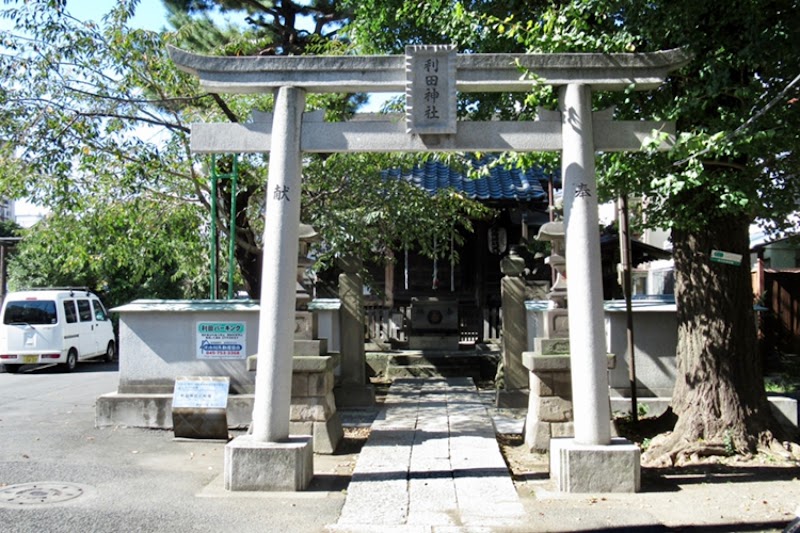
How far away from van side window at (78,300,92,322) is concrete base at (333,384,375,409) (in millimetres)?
12471

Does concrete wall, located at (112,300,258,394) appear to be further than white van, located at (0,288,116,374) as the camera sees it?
No

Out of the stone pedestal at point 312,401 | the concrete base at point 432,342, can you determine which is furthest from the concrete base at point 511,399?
the concrete base at point 432,342

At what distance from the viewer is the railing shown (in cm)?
1728

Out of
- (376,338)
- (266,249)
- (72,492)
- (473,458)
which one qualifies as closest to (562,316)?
(473,458)

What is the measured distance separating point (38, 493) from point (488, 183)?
12555mm

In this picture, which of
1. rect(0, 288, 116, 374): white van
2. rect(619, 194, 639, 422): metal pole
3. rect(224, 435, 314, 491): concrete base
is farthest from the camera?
rect(0, 288, 116, 374): white van

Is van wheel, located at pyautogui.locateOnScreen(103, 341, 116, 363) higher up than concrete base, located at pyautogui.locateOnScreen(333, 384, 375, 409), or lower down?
higher up

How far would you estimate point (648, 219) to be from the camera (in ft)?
28.1

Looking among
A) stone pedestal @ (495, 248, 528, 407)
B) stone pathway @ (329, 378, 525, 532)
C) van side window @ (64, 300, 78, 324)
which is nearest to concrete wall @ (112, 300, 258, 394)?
stone pathway @ (329, 378, 525, 532)

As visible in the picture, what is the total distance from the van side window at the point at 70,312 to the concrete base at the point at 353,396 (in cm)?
1175

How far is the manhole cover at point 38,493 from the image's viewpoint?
6.72 m

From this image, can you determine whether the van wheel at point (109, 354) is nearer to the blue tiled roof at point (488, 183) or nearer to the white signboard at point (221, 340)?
the blue tiled roof at point (488, 183)

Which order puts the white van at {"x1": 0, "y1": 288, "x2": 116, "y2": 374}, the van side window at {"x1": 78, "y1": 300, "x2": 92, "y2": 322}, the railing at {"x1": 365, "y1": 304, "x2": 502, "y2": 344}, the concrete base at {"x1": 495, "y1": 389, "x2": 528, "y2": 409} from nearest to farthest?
the concrete base at {"x1": 495, "y1": 389, "x2": 528, "y2": 409} < the railing at {"x1": 365, "y1": 304, "x2": 502, "y2": 344} < the white van at {"x1": 0, "y1": 288, "x2": 116, "y2": 374} < the van side window at {"x1": 78, "y1": 300, "x2": 92, "y2": 322}

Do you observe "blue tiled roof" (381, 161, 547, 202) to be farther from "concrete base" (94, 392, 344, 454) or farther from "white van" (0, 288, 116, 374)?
"white van" (0, 288, 116, 374)
